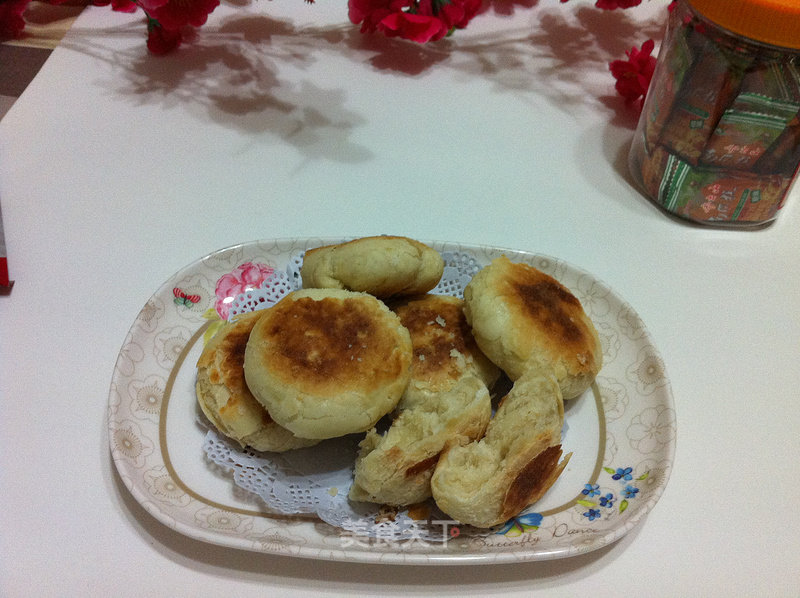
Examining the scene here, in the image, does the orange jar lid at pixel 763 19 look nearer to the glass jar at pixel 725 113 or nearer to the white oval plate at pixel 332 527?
the glass jar at pixel 725 113

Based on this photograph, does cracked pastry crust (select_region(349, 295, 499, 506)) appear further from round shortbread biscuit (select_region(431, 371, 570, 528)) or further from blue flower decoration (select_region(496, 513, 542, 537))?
blue flower decoration (select_region(496, 513, 542, 537))

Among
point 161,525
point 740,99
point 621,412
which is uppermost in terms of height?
point 740,99

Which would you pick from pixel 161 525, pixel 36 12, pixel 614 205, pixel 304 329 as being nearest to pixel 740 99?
pixel 614 205

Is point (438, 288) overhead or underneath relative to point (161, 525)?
overhead

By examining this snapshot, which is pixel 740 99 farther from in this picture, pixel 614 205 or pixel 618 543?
pixel 618 543

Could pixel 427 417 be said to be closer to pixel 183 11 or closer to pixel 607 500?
pixel 607 500

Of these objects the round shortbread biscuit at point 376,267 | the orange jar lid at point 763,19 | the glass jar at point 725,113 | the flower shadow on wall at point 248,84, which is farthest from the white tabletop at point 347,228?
the orange jar lid at point 763,19
